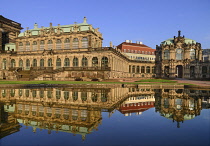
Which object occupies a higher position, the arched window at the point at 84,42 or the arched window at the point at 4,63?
the arched window at the point at 84,42

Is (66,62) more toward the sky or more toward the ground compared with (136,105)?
more toward the sky

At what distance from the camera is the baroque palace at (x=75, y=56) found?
52.1 metres

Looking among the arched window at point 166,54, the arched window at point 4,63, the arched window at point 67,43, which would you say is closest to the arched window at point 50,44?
the arched window at point 67,43

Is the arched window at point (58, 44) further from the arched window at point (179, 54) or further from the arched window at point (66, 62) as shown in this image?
the arched window at point (179, 54)

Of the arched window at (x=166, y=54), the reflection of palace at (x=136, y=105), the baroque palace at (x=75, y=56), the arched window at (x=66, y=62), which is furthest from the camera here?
the arched window at (x=166, y=54)

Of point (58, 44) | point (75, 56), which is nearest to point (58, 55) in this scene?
point (58, 44)

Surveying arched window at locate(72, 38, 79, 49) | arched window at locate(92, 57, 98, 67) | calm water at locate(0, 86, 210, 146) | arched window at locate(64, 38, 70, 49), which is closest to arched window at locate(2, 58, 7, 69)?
arched window at locate(64, 38, 70, 49)

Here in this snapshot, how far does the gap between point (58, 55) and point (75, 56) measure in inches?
259

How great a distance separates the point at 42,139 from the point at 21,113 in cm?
552

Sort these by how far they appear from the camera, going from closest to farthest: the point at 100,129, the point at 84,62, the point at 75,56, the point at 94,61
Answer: the point at 100,129
the point at 94,61
the point at 84,62
the point at 75,56

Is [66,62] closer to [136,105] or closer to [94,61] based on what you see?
[94,61]

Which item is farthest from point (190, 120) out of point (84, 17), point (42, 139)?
point (84, 17)

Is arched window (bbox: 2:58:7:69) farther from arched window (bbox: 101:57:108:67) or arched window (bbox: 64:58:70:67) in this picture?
arched window (bbox: 101:57:108:67)

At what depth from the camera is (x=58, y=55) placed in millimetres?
59344
